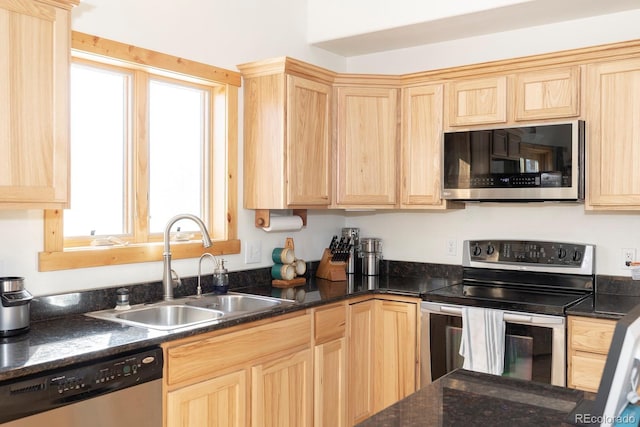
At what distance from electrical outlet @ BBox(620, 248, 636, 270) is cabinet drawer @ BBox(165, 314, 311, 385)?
5.87 ft

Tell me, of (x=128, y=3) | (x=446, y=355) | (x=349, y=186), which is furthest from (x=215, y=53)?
(x=446, y=355)

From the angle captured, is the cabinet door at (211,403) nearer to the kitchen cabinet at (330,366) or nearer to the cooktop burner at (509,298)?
the kitchen cabinet at (330,366)

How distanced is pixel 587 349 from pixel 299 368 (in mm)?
1386

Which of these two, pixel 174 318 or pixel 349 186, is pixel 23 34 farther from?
pixel 349 186

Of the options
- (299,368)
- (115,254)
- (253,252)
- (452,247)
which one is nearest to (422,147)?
(452,247)

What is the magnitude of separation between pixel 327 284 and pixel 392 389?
0.73 meters

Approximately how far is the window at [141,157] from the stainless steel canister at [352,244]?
885 mm

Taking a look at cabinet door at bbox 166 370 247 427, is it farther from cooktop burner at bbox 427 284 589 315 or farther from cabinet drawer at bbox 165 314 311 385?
cooktop burner at bbox 427 284 589 315

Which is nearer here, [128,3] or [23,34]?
[23,34]

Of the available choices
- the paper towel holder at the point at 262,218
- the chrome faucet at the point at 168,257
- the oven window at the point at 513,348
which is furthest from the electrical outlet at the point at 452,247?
the chrome faucet at the point at 168,257

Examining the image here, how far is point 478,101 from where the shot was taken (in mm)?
3410

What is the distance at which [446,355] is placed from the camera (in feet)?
10.5

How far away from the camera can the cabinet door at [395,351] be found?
333 cm

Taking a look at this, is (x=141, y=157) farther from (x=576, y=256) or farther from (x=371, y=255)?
(x=576, y=256)
